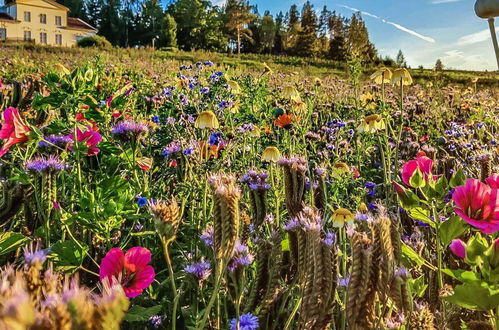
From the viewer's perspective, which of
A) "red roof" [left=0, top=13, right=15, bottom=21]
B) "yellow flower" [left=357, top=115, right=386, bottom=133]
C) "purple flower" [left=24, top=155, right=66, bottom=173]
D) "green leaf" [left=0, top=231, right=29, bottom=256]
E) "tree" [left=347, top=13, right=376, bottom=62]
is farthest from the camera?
"red roof" [left=0, top=13, right=15, bottom=21]

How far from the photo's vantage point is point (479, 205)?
3.31 ft

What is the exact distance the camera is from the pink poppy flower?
60.7 inches

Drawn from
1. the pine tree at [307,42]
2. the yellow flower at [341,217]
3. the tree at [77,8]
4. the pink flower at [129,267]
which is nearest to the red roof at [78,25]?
the tree at [77,8]

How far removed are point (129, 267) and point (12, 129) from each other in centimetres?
76

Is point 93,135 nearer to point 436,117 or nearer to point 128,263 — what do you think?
point 128,263

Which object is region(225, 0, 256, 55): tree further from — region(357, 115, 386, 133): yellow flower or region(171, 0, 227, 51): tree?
region(357, 115, 386, 133): yellow flower

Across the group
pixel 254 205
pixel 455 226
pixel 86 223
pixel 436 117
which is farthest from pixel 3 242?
pixel 436 117

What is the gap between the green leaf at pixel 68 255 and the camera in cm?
142

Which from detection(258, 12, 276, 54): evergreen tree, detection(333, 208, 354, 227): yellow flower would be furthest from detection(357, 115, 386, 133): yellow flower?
detection(258, 12, 276, 54): evergreen tree

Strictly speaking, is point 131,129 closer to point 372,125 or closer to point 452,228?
point 452,228

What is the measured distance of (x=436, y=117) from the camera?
219 inches

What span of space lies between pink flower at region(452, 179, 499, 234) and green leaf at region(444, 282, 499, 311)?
0.16 m

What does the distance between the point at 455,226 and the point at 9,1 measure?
6265cm

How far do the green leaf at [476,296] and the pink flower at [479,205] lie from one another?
165 mm
